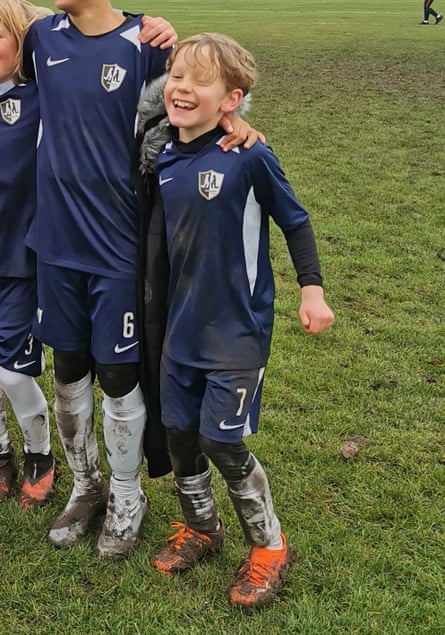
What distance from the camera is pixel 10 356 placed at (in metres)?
3.09

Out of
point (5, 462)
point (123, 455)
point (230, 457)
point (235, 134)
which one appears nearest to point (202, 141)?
point (235, 134)

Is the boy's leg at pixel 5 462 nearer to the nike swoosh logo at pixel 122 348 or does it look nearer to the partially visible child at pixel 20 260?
the partially visible child at pixel 20 260

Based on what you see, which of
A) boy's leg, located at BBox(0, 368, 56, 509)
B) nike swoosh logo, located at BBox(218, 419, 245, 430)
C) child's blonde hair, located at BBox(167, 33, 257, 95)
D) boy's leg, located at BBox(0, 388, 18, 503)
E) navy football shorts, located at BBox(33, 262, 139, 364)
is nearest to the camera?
child's blonde hair, located at BBox(167, 33, 257, 95)

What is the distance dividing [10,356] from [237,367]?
1.05m

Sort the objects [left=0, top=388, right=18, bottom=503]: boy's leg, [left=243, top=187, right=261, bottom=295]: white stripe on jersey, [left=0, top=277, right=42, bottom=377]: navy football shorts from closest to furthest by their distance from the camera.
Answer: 1. [left=243, top=187, right=261, bottom=295]: white stripe on jersey
2. [left=0, top=277, right=42, bottom=377]: navy football shorts
3. [left=0, top=388, right=18, bottom=503]: boy's leg

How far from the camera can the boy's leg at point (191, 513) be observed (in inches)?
113

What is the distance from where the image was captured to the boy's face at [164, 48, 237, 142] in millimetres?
2373

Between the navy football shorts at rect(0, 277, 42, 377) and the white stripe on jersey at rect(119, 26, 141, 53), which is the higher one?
the white stripe on jersey at rect(119, 26, 141, 53)

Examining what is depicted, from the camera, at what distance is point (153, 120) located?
2.55m

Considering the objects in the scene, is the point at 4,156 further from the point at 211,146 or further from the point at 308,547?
the point at 308,547

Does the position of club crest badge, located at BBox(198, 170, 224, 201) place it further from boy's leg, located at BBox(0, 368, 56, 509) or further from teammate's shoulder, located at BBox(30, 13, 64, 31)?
boy's leg, located at BBox(0, 368, 56, 509)

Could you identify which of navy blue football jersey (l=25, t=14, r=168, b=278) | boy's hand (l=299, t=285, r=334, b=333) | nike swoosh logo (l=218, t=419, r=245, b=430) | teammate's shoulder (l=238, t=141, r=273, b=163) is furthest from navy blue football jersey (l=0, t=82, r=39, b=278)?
boy's hand (l=299, t=285, r=334, b=333)

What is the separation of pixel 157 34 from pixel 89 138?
0.41 metres

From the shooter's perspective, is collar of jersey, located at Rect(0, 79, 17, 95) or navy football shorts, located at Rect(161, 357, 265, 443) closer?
navy football shorts, located at Rect(161, 357, 265, 443)
